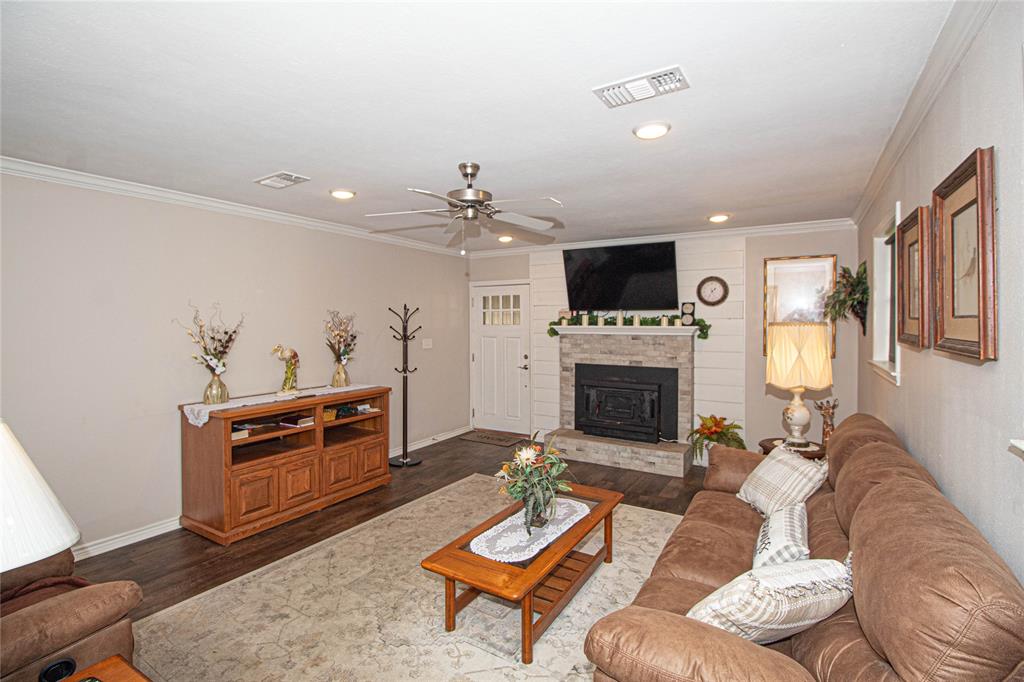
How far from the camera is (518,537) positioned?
8.67 feet

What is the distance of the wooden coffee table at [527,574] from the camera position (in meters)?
2.23

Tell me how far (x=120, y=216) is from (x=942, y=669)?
464 cm

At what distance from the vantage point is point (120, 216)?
349 cm

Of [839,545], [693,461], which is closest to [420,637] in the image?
[839,545]

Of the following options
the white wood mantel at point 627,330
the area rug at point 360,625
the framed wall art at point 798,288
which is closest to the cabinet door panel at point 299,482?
the area rug at point 360,625

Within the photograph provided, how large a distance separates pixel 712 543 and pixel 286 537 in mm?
2909

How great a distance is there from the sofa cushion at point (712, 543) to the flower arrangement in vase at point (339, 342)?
342 cm

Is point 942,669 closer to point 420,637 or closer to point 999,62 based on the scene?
point 999,62

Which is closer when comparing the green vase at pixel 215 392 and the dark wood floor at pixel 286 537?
the dark wood floor at pixel 286 537

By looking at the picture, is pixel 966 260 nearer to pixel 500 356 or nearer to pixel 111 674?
pixel 111 674

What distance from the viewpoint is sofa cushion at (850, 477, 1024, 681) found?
99 centimetres

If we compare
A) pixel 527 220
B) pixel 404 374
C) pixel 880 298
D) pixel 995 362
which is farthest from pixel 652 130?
pixel 404 374

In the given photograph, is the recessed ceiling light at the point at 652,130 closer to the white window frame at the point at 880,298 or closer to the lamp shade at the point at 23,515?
the white window frame at the point at 880,298

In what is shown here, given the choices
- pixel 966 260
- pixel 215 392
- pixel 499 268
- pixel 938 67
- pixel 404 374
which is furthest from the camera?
pixel 499 268
